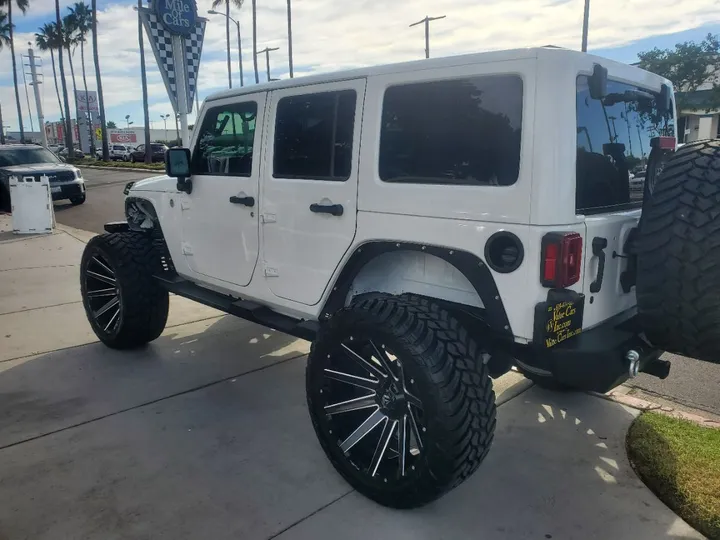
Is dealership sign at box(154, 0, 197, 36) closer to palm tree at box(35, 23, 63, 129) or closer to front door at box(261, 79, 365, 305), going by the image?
front door at box(261, 79, 365, 305)

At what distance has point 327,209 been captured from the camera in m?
3.15

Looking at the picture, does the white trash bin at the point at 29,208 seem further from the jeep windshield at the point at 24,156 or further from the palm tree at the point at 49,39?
the palm tree at the point at 49,39

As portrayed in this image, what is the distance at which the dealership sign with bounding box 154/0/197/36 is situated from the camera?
267 inches

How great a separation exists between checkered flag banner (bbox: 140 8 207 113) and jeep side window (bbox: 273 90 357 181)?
4.37m

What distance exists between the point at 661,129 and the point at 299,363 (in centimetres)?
302

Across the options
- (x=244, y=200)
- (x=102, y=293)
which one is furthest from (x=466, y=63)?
(x=102, y=293)

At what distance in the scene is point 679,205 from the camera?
2.42 metres

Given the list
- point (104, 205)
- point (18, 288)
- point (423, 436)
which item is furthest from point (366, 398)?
point (104, 205)

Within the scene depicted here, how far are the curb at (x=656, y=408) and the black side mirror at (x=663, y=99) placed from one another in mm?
1882

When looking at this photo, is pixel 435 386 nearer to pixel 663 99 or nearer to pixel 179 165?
pixel 663 99

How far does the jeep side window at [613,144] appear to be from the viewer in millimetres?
2562

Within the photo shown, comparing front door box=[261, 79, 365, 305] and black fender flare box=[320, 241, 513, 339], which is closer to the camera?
black fender flare box=[320, 241, 513, 339]

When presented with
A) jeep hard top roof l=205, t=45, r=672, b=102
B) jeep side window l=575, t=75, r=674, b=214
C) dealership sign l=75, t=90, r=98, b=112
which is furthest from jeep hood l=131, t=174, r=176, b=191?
dealership sign l=75, t=90, r=98, b=112

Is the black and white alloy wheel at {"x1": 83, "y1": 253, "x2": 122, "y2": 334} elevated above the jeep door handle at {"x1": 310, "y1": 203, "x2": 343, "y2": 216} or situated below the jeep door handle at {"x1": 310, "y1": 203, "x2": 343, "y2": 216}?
below
